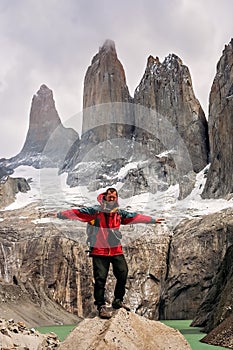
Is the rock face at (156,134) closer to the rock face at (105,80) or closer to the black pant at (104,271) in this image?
the rock face at (105,80)

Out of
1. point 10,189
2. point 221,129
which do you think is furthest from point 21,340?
point 10,189

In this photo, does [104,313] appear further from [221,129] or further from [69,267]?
[221,129]

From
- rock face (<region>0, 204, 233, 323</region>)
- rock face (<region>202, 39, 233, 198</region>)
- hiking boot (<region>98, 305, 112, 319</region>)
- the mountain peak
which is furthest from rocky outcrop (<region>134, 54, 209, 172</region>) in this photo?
hiking boot (<region>98, 305, 112, 319</region>)

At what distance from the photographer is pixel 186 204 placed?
112562 millimetres

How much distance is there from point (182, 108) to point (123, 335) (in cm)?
12449

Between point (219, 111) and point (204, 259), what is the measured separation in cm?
4557

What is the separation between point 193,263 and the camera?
8262 centimetres

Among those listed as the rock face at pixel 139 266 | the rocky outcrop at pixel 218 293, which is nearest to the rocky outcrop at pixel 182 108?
the rock face at pixel 139 266

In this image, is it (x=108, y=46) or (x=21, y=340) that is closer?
(x=21, y=340)

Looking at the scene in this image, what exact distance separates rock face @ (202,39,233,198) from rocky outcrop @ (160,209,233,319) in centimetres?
2160

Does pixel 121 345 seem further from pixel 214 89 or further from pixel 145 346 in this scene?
pixel 214 89

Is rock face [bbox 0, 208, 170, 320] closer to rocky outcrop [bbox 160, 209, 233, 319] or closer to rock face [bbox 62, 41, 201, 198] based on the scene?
rocky outcrop [bbox 160, 209, 233, 319]

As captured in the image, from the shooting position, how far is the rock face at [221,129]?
4377 inches

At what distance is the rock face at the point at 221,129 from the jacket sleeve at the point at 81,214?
9797cm
